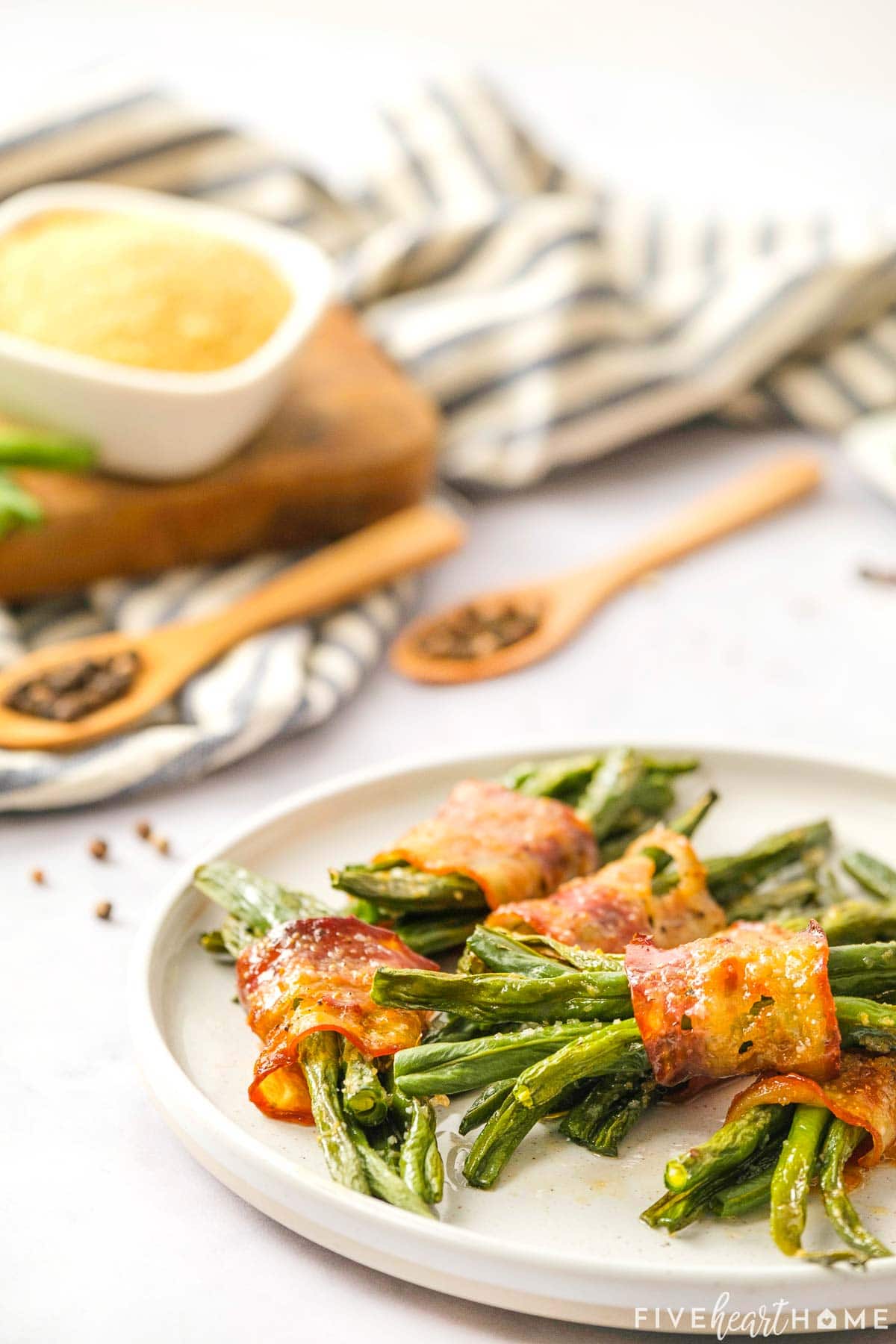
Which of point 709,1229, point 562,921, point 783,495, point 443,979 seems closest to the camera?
point 709,1229

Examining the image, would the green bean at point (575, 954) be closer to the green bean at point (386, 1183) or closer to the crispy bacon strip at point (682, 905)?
the crispy bacon strip at point (682, 905)

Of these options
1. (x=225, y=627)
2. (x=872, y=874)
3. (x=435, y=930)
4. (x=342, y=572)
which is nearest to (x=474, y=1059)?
(x=435, y=930)

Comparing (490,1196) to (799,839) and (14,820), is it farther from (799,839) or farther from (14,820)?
(14,820)

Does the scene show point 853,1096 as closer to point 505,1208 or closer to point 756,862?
point 505,1208

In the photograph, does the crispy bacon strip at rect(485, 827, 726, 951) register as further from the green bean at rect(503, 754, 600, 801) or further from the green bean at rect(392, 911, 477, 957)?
the green bean at rect(503, 754, 600, 801)

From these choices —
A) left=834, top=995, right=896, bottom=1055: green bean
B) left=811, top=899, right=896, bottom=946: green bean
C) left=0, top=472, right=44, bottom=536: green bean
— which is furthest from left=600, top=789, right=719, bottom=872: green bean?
left=0, top=472, right=44, bottom=536: green bean

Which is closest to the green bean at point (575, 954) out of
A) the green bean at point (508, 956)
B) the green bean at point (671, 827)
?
the green bean at point (508, 956)

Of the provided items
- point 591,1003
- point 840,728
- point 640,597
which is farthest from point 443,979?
point 640,597
